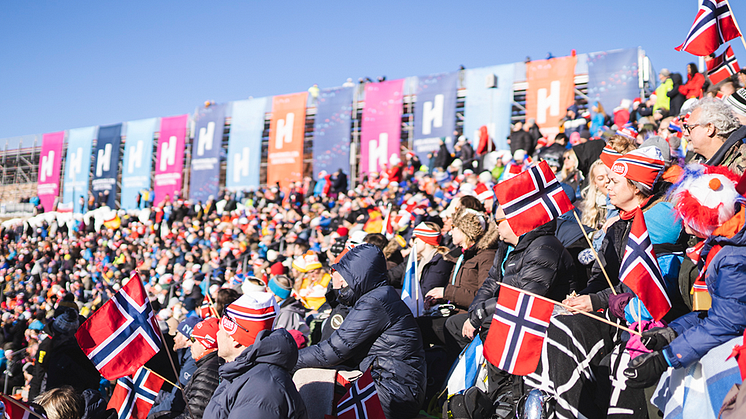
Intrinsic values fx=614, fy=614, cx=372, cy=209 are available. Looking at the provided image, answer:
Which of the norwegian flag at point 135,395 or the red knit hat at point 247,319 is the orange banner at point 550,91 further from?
the red knit hat at point 247,319

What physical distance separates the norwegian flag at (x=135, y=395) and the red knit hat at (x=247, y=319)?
1.70 meters

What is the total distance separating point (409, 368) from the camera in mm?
3979

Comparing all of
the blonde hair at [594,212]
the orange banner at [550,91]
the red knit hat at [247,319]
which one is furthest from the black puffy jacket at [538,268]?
the orange banner at [550,91]

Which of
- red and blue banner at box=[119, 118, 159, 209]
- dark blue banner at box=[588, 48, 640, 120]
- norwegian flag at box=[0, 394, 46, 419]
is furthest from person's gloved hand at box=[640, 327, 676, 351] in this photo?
red and blue banner at box=[119, 118, 159, 209]

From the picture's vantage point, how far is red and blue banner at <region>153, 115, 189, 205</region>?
A: 25844 millimetres

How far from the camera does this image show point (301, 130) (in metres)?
22.9

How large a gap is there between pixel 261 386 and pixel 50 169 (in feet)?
104

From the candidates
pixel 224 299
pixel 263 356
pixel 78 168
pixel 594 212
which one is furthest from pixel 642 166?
pixel 78 168

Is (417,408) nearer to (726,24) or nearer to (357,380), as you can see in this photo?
(357,380)

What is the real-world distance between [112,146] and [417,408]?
1080 inches

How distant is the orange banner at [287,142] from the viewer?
22.8 meters

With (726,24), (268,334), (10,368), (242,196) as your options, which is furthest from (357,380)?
(242,196)

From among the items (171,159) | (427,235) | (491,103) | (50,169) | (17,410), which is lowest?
(50,169)

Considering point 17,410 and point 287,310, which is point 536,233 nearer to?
point 287,310
